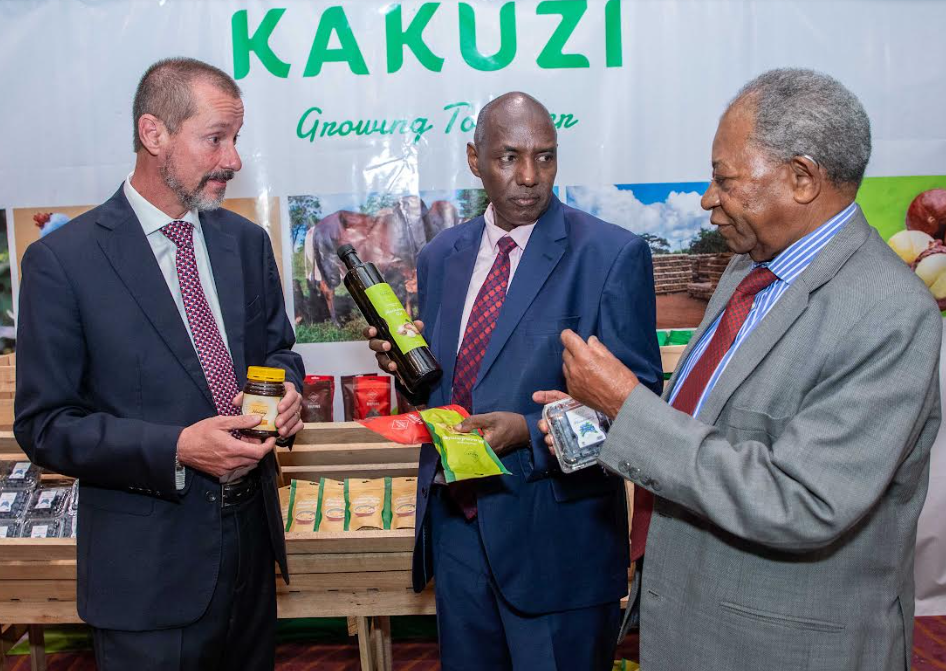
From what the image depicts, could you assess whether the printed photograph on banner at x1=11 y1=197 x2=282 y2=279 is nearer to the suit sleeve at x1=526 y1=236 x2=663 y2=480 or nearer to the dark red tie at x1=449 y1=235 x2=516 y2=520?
the dark red tie at x1=449 y1=235 x2=516 y2=520

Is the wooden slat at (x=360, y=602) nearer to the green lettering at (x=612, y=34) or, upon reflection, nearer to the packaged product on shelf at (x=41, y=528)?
the packaged product on shelf at (x=41, y=528)

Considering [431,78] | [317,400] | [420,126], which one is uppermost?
[431,78]

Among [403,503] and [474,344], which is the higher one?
[474,344]

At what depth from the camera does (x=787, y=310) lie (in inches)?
53.7

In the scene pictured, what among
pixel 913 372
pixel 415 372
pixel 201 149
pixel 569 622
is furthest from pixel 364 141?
pixel 913 372

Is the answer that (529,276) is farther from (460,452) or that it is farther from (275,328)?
(275,328)

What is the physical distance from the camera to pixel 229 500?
1917mm

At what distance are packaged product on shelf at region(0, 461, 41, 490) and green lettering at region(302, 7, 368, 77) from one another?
1781mm

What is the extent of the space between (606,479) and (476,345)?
1.50 feet

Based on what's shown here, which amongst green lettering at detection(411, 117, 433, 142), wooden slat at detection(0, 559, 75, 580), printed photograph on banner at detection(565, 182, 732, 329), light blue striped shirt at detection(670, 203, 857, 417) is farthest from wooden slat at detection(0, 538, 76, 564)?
printed photograph on banner at detection(565, 182, 732, 329)

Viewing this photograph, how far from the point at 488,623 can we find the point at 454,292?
2.74 ft

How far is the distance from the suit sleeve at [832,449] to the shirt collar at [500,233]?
884 mm

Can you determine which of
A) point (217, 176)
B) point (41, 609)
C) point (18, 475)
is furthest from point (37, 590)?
point (217, 176)

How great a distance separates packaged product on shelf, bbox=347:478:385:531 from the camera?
8.95 feet
